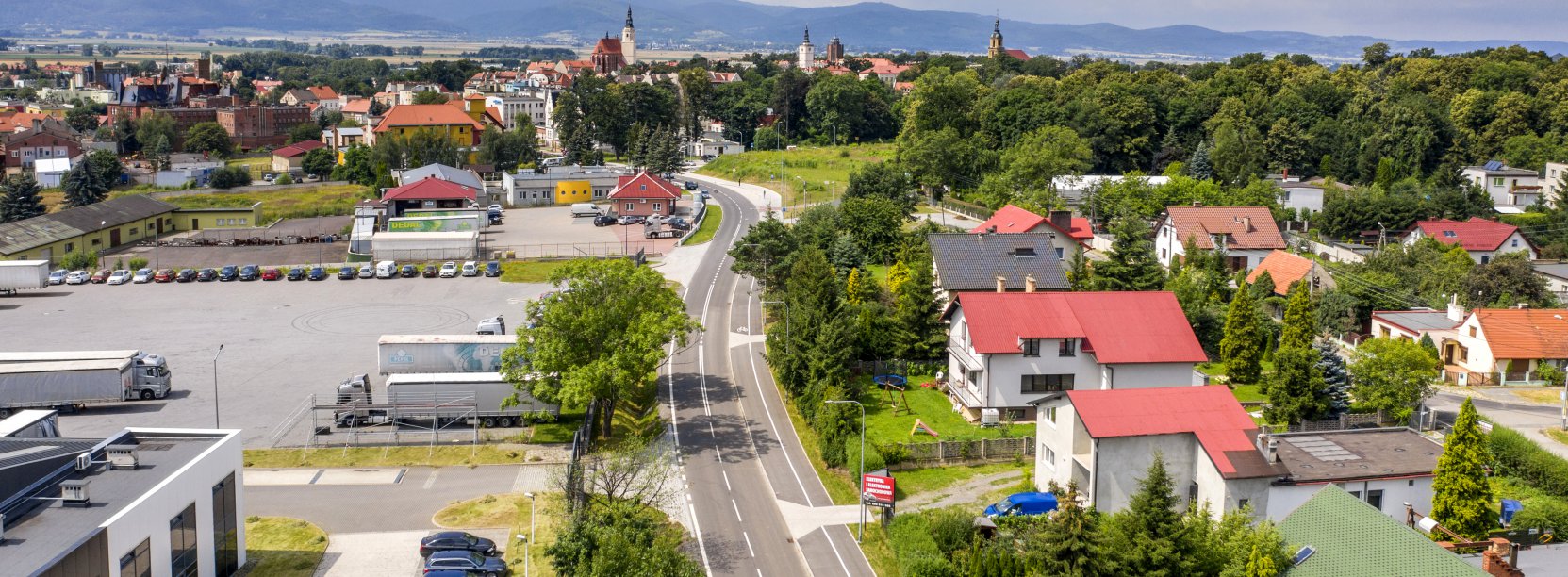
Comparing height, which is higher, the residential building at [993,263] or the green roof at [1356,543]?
the residential building at [993,263]

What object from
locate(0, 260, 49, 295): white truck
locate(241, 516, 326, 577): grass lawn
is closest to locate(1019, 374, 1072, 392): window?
locate(241, 516, 326, 577): grass lawn

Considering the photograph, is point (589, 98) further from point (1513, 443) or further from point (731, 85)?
point (1513, 443)

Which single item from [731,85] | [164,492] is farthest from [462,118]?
[164,492]

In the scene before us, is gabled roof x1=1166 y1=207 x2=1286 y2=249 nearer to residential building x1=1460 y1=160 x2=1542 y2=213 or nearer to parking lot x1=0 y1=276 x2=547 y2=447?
residential building x1=1460 y1=160 x2=1542 y2=213

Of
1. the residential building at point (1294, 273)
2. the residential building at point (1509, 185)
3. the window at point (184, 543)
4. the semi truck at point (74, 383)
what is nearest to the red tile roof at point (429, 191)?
the semi truck at point (74, 383)

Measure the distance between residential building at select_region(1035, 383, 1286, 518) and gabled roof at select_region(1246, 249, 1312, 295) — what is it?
28.3m

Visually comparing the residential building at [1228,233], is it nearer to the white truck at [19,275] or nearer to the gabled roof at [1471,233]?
the gabled roof at [1471,233]

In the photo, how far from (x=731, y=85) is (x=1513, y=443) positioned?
12583 centimetres

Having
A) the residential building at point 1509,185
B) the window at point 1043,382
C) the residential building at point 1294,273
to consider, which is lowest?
the window at point 1043,382

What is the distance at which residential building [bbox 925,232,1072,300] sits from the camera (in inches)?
2142

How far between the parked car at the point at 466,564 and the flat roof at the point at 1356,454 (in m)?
22.2

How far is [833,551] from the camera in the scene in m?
34.1

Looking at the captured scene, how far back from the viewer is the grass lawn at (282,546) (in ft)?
105

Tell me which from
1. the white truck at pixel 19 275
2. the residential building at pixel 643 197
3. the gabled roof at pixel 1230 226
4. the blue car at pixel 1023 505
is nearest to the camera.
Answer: the blue car at pixel 1023 505
